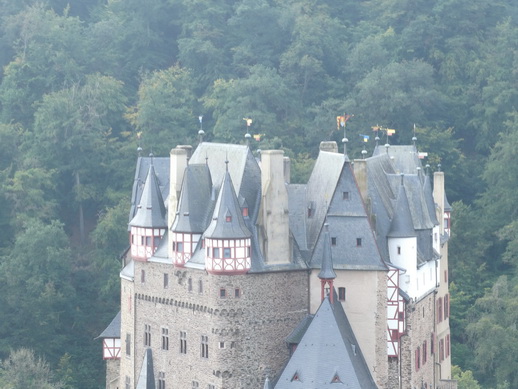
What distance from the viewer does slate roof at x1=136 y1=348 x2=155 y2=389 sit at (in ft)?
261

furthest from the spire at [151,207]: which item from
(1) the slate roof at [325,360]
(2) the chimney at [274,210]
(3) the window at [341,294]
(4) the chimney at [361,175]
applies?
(1) the slate roof at [325,360]

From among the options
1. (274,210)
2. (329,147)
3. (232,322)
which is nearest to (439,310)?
(329,147)

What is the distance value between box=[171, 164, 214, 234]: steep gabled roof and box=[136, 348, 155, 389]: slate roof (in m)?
6.52

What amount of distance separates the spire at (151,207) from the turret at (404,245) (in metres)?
10.1

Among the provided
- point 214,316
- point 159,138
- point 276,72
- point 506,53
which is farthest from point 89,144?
point 214,316

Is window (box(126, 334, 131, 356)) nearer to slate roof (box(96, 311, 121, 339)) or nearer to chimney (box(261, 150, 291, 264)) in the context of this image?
slate roof (box(96, 311, 121, 339))

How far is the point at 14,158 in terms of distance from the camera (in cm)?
10912

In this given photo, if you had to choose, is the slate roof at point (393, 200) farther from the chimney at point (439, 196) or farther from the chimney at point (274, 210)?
the chimney at point (274, 210)

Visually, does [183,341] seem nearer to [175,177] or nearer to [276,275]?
[276,275]

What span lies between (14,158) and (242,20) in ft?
72.4

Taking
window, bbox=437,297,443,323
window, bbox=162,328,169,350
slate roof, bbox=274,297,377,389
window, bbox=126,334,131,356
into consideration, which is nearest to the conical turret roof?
slate roof, bbox=274,297,377,389

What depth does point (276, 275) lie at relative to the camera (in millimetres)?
76125

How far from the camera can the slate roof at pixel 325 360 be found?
240ft

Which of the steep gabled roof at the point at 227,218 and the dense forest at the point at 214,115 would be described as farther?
the dense forest at the point at 214,115
